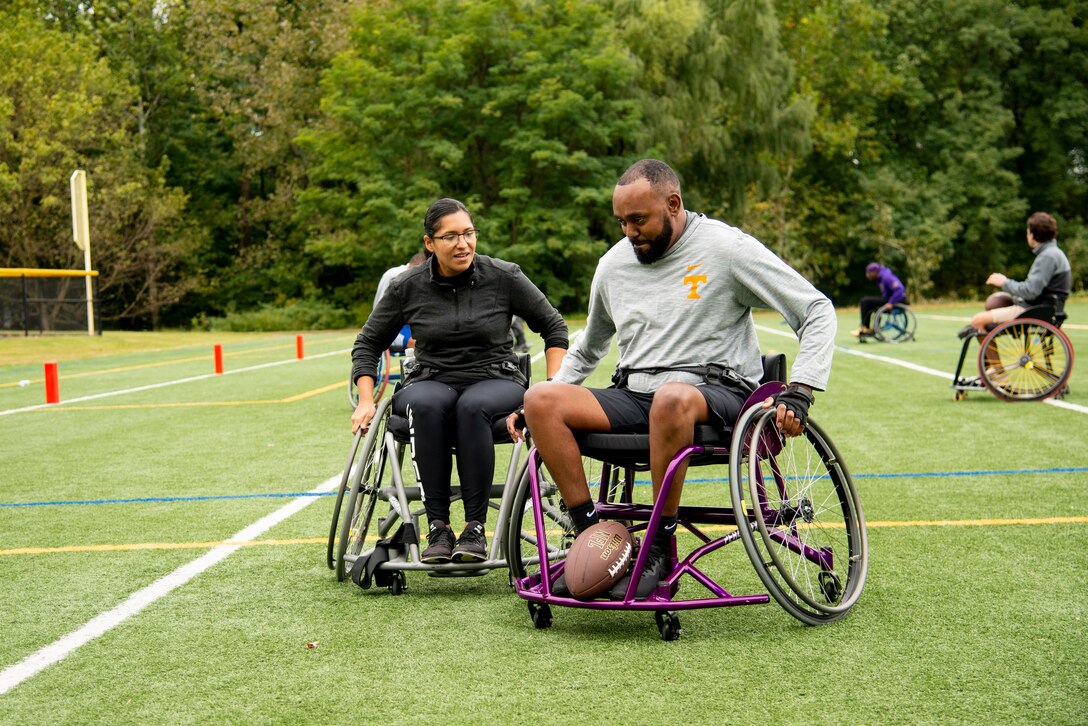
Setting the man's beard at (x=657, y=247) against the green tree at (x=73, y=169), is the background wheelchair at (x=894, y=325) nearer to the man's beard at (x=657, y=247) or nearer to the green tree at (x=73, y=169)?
the man's beard at (x=657, y=247)

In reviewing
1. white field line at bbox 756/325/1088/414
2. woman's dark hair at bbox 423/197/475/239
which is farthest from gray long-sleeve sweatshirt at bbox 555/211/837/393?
white field line at bbox 756/325/1088/414

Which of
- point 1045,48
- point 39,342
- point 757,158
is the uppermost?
point 1045,48

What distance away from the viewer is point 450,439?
204 inches

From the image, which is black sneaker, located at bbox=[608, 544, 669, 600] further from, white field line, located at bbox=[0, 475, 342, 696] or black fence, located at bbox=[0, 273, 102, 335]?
black fence, located at bbox=[0, 273, 102, 335]

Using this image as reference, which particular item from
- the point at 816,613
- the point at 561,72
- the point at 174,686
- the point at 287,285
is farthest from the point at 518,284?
the point at 287,285

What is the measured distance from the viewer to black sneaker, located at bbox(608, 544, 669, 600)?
419 cm

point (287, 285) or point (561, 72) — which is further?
point (287, 285)

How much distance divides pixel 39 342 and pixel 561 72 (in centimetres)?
2055

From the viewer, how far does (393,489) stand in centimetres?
530

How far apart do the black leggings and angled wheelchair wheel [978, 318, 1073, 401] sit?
7.00 m

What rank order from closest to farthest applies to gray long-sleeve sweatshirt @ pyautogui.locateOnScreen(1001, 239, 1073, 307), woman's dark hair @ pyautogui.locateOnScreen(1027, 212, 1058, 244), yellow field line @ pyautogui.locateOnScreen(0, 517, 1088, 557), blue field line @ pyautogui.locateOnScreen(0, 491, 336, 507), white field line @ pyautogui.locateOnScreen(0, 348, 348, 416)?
1. yellow field line @ pyautogui.locateOnScreen(0, 517, 1088, 557)
2. blue field line @ pyautogui.locateOnScreen(0, 491, 336, 507)
3. gray long-sleeve sweatshirt @ pyautogui.locateOnScreen(1001, 239, 1073, 307)
4. woman's dark hair @ pyautogui.locateOnScreen(1027, 212, 1058, 244)
5. white field line @ pyautogui.locateOnScreen(0, 348, 348, 416)

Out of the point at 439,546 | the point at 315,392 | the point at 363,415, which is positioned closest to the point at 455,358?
the point at 363,415

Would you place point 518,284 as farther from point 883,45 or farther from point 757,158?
point 883,45

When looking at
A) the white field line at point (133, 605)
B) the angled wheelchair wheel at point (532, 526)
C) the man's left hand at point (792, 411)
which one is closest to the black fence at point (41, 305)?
the white field line at point (133, 605)
